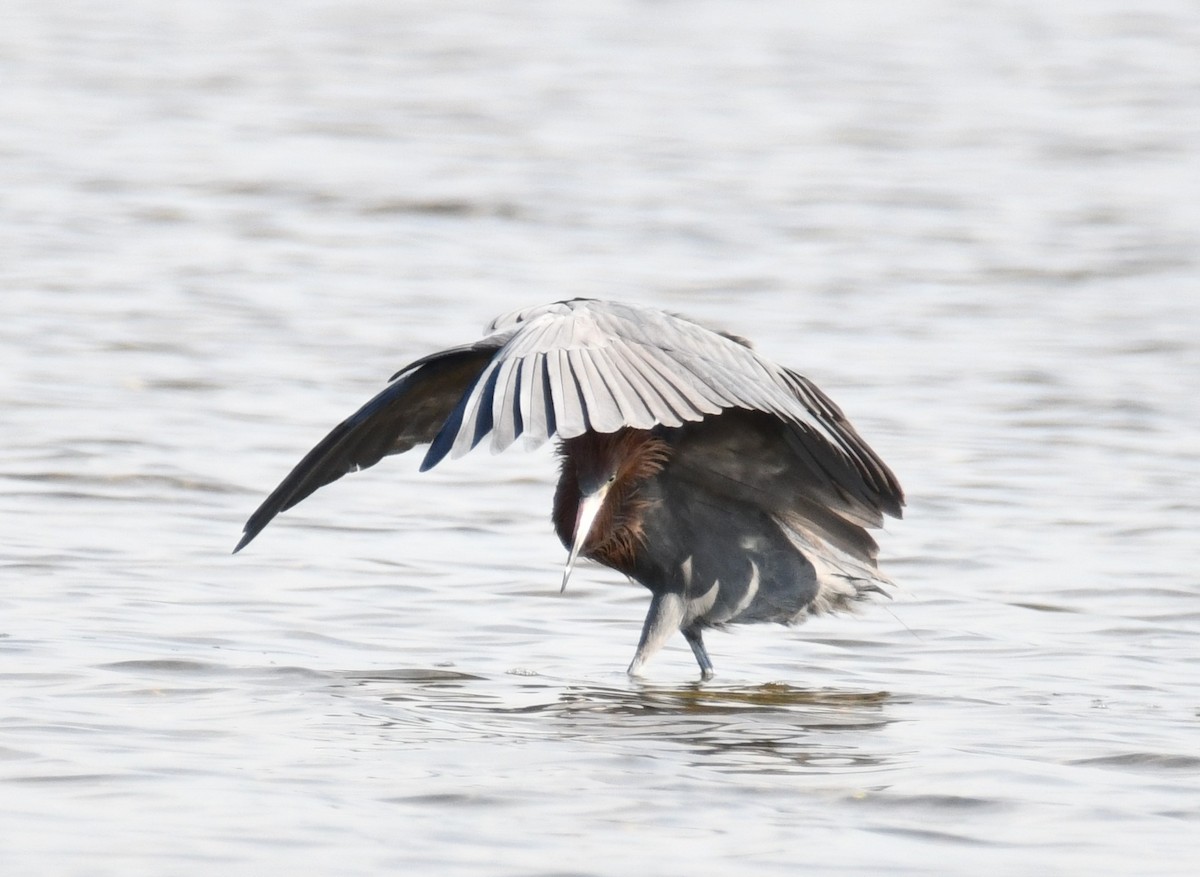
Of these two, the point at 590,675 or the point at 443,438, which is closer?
the point at 443,438

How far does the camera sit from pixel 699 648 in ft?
21.8

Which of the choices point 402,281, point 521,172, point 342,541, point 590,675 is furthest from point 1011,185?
point 590,675

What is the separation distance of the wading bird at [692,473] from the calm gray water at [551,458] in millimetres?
326

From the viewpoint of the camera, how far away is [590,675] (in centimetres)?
660

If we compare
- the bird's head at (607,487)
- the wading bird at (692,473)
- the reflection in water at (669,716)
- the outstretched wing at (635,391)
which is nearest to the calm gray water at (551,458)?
the reflection in water at (669,716)

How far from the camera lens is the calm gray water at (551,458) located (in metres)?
4.96

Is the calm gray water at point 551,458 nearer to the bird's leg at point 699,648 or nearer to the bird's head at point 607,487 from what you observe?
the bird's leg at point 699,648

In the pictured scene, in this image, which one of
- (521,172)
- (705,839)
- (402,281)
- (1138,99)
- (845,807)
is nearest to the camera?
(705,839)

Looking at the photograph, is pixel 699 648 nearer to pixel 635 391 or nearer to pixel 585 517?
pixel 585 517

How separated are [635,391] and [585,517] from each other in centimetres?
80

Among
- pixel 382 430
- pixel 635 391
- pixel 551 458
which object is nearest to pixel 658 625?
pixel 382 430

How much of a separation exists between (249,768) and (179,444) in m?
4.69

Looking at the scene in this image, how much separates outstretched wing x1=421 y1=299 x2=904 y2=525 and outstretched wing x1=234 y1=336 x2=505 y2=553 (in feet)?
0.84

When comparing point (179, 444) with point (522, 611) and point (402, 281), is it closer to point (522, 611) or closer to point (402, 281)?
point (522, 611)
